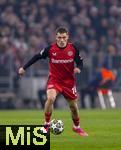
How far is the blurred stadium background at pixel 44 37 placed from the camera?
1232 inches

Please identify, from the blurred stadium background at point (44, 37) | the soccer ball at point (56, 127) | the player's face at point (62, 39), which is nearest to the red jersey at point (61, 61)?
the player's face at point (62, 39)

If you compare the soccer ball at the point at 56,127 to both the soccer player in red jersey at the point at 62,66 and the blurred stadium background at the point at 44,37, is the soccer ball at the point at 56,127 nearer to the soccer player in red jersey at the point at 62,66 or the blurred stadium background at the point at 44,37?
the soccer player in red jersey at the point at 62,66

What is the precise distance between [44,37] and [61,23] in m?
1.24

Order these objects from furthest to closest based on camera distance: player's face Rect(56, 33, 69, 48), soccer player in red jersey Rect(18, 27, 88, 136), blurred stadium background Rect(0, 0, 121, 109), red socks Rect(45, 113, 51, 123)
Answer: blurred stadium background Rect(0, 0, 121, 109) < soccer player in red jersey Rect(18, 27, 88, 136) < red socks Rect(45, 113, 51, 123) < player's face Rect(56, 33, 69, 48)

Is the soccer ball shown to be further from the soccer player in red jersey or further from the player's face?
the player's face

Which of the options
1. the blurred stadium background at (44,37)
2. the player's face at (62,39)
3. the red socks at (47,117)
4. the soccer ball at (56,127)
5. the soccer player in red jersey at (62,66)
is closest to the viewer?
the soccer ball at (56,127)

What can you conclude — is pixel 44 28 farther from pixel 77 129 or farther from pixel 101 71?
pixel 77 129

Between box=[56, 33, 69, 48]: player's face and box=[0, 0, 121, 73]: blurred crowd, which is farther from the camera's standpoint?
box=[0, 0, 121, 73]: blurred crowd

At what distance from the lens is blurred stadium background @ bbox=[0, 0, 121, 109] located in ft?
103

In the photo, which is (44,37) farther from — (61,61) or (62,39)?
(62,39)

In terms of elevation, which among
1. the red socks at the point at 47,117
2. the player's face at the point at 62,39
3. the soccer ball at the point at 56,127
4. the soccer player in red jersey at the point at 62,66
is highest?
the player's face at the point at 62,39

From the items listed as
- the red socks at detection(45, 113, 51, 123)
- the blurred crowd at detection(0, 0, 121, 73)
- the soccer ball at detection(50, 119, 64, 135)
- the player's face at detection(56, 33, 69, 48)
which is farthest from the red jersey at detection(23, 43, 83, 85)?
the blurred crowd at detection(0, 0, 121, 73)

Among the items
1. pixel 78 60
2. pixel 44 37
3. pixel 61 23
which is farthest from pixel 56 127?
pixel 61 23

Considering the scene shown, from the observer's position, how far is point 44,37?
110 feet
